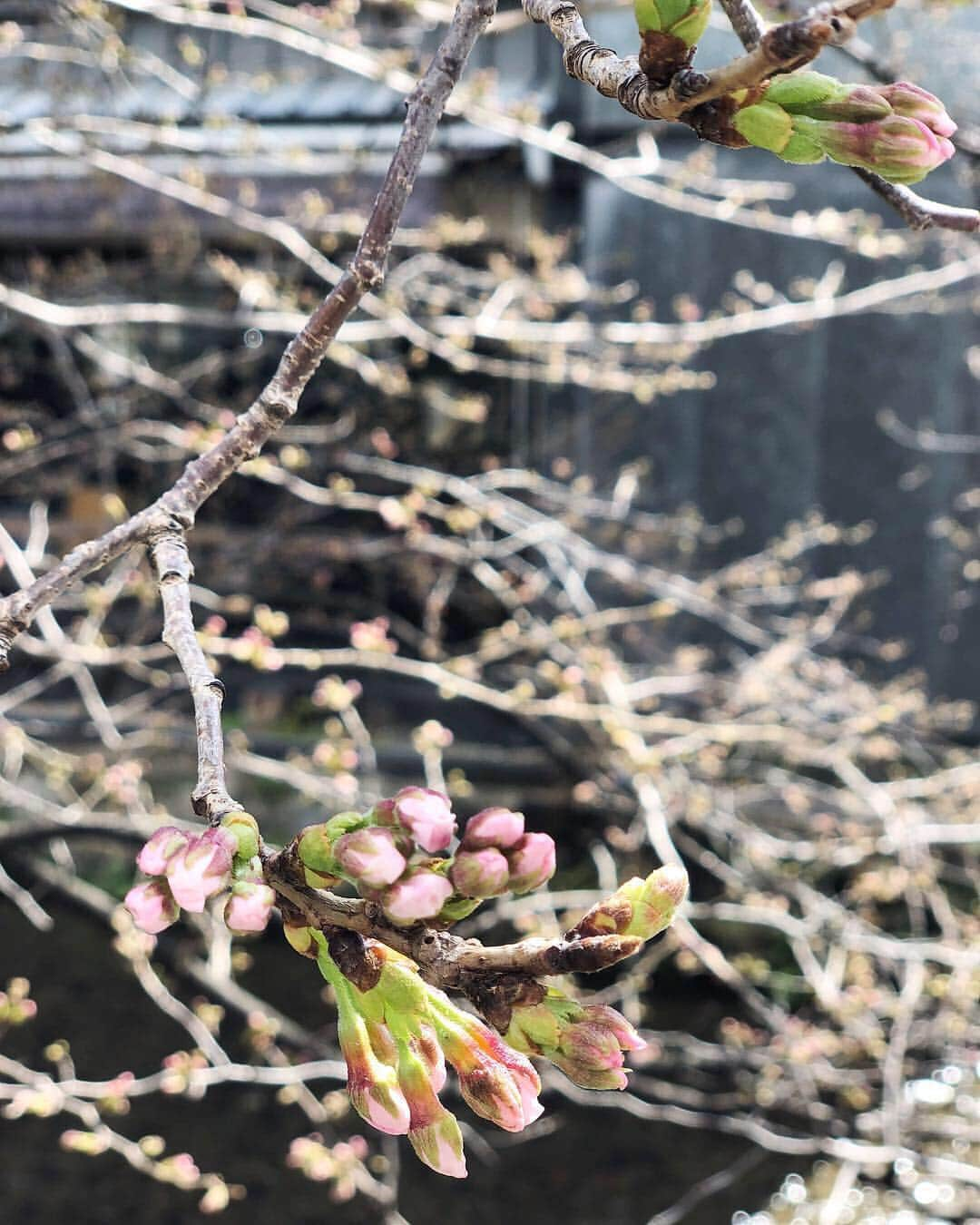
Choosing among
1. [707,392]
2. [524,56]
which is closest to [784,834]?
[707,392]

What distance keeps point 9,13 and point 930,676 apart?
13.6 feet

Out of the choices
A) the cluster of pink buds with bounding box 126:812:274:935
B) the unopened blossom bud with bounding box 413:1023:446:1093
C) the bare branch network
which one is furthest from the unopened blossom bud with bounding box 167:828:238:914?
the bare branch network

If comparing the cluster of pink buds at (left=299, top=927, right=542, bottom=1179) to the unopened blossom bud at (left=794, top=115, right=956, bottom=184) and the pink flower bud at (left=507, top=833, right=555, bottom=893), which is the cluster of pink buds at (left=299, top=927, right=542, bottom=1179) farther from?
the unopened blossom bud at (left=794, top=115, right=956, bottom=184)

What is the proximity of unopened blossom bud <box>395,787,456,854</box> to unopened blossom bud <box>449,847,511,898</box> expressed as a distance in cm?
1

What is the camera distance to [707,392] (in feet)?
14.8

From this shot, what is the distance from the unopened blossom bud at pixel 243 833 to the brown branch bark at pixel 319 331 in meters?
0.16

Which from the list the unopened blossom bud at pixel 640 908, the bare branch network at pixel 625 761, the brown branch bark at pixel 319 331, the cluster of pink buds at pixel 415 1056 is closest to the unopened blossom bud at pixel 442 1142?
the cluster of pink buds at pixel 415 1056

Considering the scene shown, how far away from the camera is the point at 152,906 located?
0.46 meters

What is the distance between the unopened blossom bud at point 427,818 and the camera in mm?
424

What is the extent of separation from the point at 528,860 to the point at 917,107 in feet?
1.16

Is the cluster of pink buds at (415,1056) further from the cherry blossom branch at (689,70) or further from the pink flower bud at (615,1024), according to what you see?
the cherry blossom branch at (689,70)

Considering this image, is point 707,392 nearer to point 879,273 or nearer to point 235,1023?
point 879,273

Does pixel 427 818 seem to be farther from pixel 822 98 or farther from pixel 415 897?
pixel 822 98

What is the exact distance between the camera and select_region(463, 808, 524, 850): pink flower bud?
44 centimetres
